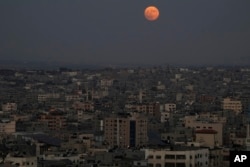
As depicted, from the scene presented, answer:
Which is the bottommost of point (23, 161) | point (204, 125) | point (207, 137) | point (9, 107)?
point (9, 107)

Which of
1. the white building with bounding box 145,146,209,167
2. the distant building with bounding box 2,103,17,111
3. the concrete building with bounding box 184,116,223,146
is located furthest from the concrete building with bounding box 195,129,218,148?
the distant building with bounding box 2,103,17,111

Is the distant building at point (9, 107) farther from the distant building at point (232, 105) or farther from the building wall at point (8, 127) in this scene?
the building wall at point (8, 127)

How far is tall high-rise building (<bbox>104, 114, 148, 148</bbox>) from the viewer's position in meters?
28.1

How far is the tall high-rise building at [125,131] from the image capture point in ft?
92.2

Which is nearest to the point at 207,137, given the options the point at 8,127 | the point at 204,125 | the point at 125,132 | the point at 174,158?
the point at 125,132

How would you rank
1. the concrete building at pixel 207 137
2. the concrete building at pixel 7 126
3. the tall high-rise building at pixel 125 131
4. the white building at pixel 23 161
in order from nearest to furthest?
the white building at pixel 23 161 < the concrete building at pixel 207 137 < the tall high-rise building at pixel 125 131 < the concrete building at pixel 7 126

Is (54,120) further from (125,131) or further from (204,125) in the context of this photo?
(204,125)

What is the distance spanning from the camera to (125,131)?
93.2 feet

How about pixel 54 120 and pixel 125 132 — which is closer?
pixel 125 132

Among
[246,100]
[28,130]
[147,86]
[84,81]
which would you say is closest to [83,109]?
[246,100]

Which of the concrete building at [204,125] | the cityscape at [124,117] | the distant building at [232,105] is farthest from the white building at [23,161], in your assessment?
the distant building at [232,105]

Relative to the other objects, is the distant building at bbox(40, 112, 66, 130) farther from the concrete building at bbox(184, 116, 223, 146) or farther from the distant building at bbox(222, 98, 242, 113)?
the distant building at bbox(222, 98, 242, 113)

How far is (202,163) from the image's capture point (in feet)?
50.0

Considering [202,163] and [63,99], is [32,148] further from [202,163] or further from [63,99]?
[63,99]
